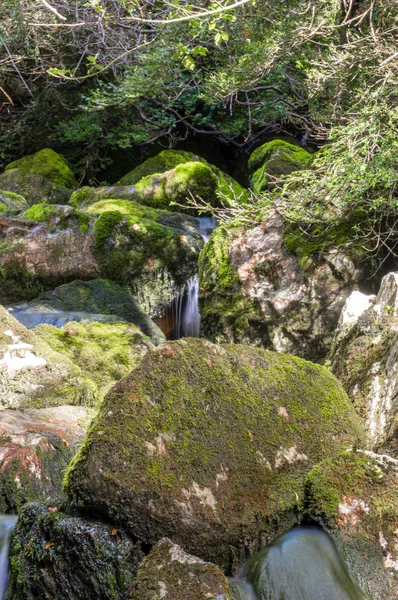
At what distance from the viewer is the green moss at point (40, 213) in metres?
9.43

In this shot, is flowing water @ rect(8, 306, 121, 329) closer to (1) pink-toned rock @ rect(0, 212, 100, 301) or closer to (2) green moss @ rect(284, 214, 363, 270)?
(1) pink-toned rock @ rect(0, 212, 100, 301)

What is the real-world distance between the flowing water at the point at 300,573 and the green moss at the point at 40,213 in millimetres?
7726

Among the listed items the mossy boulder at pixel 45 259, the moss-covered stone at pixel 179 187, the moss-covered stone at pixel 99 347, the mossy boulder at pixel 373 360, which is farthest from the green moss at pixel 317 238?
the moss-covered stone at pixel 179 187

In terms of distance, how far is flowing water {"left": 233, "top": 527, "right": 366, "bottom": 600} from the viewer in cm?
241

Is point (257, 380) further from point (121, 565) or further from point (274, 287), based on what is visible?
point (274, 287)

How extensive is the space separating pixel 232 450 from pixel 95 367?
3625 millimetres

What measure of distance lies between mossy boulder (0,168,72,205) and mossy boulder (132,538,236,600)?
11933 mm

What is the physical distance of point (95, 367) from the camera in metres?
6.18

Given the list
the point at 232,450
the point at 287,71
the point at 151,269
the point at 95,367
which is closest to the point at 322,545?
the point at 232,450

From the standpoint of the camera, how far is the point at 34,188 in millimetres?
13445

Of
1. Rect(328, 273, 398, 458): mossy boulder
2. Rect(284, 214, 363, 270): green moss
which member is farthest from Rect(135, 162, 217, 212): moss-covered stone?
Rect(328, 273, 398, 458): mossy boulder

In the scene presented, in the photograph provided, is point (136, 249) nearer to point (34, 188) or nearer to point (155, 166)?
point (155, 166)

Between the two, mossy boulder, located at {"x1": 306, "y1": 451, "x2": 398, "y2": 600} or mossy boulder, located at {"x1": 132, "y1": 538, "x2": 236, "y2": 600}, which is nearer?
mossy boulder, located at {"x1": 132, "y1": 538, "x2": 236, "y2": 600}

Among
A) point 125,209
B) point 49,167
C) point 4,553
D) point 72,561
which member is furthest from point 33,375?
point 49,167
